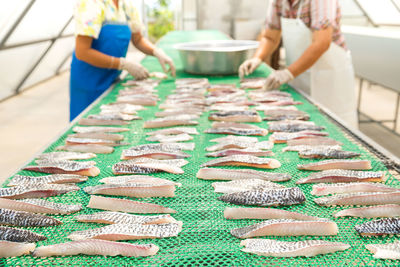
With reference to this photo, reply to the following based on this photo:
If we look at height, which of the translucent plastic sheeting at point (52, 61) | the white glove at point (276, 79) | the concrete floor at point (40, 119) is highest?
the white glove at point (276, 79)

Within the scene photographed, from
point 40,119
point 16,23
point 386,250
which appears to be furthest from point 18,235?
point 40,119

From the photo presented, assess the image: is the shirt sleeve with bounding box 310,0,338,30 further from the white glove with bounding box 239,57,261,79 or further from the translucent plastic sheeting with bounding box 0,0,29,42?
the translucent plastic sheeting with bounding box 0,0,29,42

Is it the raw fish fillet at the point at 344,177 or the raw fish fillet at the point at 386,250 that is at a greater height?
the raw fish fillet at the point at 344,177

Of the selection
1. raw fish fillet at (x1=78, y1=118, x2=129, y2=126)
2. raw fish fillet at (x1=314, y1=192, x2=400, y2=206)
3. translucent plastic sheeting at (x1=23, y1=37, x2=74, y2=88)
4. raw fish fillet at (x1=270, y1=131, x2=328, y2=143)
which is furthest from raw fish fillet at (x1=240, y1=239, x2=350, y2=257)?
translucent plastic sheeting at (x1=23, y1=37, x2=74, y2=88)

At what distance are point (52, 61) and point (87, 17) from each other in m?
7.85

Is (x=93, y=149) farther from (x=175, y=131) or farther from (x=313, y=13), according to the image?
(x=313, y=13)

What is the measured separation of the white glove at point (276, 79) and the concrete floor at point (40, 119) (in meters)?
2.80

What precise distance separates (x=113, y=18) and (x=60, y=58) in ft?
26.7

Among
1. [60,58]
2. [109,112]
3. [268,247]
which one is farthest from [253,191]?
[60,58]

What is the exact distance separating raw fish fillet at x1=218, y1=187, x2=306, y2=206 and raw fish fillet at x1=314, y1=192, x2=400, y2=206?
0.09 meters

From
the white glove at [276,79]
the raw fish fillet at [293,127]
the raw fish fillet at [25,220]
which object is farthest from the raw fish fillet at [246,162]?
the white glove at [276,79]

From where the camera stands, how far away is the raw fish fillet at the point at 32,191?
144 centimetres

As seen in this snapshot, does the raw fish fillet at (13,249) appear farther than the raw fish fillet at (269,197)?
No

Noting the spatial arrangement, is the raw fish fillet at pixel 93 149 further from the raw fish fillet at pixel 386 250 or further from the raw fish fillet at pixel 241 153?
the raw fish fillet at pixel 386 250
